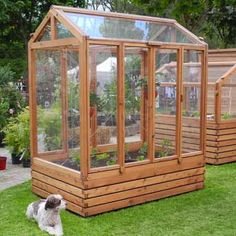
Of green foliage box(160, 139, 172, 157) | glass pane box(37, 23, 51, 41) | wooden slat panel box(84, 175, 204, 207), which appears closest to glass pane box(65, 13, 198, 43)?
glass pane box(37, 23, 51, 41)

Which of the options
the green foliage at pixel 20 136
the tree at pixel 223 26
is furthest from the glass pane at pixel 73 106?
the tree at pixel 223 26

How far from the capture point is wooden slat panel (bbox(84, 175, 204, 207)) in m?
5.37

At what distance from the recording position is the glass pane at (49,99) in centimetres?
579

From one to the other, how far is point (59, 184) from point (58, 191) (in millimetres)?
111

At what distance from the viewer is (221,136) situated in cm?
827

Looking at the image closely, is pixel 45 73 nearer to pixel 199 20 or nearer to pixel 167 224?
pixel 167 224

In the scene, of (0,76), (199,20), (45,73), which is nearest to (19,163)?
(0,76)

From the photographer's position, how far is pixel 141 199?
5.83 metres

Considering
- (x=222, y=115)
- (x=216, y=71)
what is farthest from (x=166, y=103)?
(x=216, y=71)

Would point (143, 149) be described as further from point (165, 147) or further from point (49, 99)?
point (49, 99)

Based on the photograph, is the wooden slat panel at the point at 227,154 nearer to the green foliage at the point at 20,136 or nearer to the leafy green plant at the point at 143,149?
the leafy green plant at the point at 143,149

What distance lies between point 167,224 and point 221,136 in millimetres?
3511

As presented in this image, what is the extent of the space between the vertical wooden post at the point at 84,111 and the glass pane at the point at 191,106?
1691 millimetres

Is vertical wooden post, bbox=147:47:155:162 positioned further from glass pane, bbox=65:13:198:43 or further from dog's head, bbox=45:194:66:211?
dog's head, bbox=45:194:66:211
